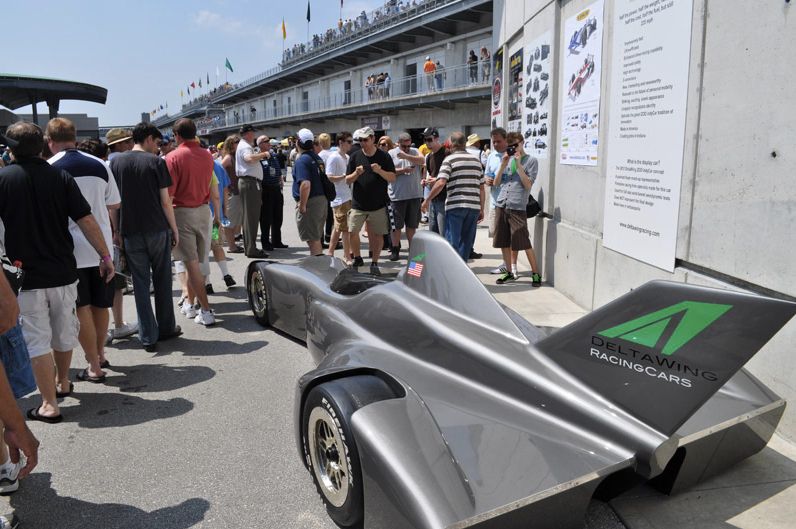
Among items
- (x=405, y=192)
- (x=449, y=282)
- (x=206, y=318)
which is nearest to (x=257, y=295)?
(x=206, y=318)

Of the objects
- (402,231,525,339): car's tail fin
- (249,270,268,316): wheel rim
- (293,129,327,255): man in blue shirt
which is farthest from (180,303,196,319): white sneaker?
(402,231,525,339): car's tail fin

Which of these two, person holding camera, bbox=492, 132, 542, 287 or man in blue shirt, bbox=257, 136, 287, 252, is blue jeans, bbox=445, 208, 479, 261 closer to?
person holding camera, bbox=492, 132, 542, 287

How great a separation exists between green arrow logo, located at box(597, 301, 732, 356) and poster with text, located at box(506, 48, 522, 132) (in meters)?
7.38

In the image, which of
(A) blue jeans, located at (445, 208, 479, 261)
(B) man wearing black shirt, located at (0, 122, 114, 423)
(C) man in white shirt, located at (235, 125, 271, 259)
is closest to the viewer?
(B) man wearing black shirt, located at (0, 122, 114, 423)

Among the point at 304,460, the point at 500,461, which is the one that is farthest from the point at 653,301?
the point at 304,460

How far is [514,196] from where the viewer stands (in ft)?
22.5

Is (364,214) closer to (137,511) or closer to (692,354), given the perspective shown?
(137,511)

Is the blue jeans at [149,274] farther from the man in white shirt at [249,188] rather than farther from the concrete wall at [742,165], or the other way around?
the concrete wall at [742,165]

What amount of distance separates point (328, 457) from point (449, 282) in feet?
3.55

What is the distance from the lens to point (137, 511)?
270cm

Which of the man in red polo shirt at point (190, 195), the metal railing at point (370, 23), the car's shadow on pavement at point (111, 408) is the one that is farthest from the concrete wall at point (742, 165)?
the metal railing at point (370, 23)

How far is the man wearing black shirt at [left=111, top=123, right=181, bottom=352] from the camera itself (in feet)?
15.6

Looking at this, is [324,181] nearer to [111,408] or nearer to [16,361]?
[111,408]

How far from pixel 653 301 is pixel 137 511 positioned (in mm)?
2549
